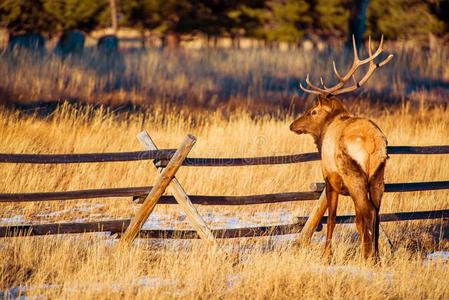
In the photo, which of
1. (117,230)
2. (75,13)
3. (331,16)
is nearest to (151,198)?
(117,230)

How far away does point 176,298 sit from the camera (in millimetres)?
6629

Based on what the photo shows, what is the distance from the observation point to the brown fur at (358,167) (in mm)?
7219

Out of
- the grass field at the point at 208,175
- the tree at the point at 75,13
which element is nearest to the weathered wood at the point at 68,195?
the grass field at the point at 208,175

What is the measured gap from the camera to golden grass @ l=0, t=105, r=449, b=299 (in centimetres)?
692

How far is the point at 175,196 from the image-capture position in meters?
7.87

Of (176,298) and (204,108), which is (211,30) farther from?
Answer: (176,298)

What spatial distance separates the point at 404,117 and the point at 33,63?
7.23m

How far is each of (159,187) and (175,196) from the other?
0.70ft

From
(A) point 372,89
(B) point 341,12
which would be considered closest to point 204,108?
(A) point 372,89

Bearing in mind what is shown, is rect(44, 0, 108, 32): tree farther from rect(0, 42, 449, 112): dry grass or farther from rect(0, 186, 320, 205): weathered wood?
rect(0, 186, 320, 205): weathered wood

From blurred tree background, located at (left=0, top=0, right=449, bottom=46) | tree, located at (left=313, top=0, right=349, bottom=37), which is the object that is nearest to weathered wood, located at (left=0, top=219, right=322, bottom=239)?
blurred tree background, located at (left=0, top=0, right=449, bottom=46)

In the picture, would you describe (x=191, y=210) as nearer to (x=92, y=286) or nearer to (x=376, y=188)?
(x=92, y=286)

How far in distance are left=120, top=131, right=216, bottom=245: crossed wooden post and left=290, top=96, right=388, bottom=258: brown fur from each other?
1144 mm

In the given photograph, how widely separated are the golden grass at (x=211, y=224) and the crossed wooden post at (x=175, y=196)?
0.17 m
